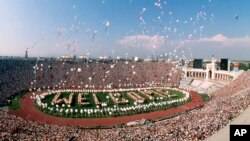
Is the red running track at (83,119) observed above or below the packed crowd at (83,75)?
below

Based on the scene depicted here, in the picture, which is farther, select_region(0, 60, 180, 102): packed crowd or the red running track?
select_region(0, 60, 180, 102): packed crowd

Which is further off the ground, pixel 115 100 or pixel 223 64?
pixel 223 64

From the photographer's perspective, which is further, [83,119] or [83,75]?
[83,75]

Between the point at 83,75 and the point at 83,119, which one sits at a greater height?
the point at 83,75

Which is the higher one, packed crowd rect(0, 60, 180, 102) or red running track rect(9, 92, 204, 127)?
packed crowd rect(0, 60, 180, 102)

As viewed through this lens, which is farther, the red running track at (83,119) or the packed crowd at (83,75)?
the packed crowd at (83,75)

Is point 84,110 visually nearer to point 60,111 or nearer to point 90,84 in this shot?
point 60,111

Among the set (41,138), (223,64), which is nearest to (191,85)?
(223,64)

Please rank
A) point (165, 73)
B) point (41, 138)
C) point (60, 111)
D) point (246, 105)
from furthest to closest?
point (165, 73) → point (60, 111) → point (246, 105) → point (41, 138)
